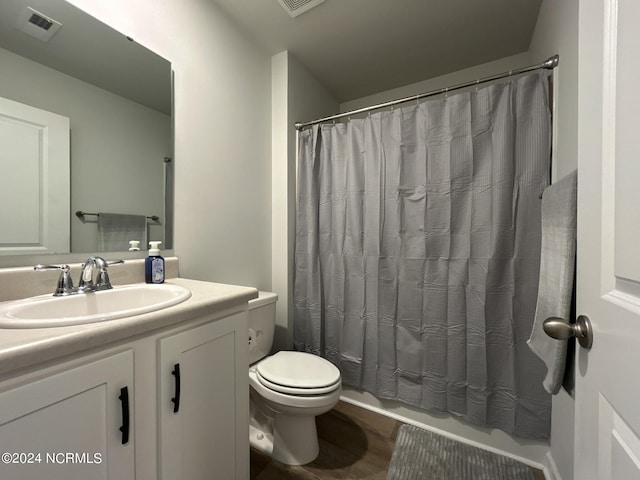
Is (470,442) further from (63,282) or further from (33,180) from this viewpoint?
(33,180)

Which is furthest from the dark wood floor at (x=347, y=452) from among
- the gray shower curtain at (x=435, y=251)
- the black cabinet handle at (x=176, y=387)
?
the black cabinet handle at (x=176, y=387)

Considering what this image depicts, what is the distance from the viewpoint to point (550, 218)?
0.97m

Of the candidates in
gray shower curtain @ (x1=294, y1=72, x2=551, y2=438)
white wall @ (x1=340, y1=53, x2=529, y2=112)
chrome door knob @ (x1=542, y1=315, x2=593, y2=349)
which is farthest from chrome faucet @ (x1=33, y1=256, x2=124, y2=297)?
white wall @ (x1=340, y1=53, x2=529, y2=112)

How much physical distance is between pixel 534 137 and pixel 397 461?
5.46ft

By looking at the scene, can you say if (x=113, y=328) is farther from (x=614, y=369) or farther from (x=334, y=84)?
(x=334, y=84)

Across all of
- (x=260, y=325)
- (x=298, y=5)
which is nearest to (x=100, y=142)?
(x=260, y=325)

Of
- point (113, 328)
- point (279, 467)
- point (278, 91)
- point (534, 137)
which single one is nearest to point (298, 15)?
point (278, 91)

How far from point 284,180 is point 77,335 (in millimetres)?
1441

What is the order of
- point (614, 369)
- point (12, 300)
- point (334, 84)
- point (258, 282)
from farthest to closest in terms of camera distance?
point (334, 84), point (258, 282), point (12, 300), point (614, 369)

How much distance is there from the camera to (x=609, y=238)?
42 centimetres

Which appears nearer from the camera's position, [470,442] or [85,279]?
[85,279]

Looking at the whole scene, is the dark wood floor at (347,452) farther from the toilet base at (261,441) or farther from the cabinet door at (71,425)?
the cabinet door at (71,425)

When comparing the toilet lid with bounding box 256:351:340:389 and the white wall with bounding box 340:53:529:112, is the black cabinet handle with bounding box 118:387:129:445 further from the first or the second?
the white wall with bounding box 340:53:529:112

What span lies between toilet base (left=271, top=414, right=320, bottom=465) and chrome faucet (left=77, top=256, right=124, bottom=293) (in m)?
0.97
